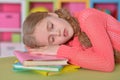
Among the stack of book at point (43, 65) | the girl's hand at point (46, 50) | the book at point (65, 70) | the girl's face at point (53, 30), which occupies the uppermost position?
the girl's face at point (53, 30)

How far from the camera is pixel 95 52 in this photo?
1.23 meters

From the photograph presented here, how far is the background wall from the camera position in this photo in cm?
313

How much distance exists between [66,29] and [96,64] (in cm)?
24

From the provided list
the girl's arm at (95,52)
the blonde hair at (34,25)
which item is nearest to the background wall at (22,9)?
the blonde hair at (34,25)

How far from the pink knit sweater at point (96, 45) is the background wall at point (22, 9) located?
170 centimetres

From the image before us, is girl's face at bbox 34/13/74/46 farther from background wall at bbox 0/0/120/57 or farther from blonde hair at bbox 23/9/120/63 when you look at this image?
background wall at bbox 0/0/120/57

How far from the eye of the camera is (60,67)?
114cm

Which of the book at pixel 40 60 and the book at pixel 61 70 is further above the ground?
the book at pixel 40 60

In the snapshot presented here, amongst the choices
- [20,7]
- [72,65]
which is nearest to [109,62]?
[72,65]

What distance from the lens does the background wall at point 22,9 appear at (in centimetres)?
313

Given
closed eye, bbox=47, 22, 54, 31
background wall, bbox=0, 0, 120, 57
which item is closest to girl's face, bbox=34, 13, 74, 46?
closed eye, bbox=47, 22, 54, 31

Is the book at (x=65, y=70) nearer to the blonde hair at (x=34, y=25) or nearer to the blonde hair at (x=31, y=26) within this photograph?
the blonde hair at (x=34, y=25)

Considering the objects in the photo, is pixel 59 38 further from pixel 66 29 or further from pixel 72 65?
pixel 72 65

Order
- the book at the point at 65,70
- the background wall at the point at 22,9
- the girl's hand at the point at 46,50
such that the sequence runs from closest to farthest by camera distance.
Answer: the book at the point at 65,70
the girl's hand at the point at 46,50
the background wall at the point at 22,9
